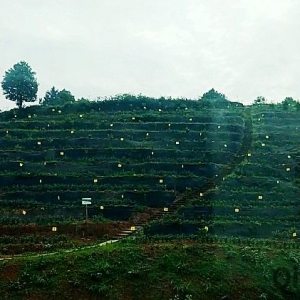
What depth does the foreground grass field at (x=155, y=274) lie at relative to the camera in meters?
17.3

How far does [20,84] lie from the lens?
54656 millimetres

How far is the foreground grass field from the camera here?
680 inches

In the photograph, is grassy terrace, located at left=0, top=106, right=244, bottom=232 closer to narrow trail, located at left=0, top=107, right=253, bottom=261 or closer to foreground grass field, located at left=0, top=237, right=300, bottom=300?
narrow trail, located at left=0, top=107, right=253, bottom=261

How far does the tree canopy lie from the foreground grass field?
122 feet

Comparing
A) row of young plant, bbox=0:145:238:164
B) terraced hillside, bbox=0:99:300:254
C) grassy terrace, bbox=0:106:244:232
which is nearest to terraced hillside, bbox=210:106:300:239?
terraced hillside, bbox=0:99:300:254

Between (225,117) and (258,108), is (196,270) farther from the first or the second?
(258,108)

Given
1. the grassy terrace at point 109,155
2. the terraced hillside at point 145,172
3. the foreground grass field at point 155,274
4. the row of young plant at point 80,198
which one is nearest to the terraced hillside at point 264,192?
the terraced hillside at point 145,172

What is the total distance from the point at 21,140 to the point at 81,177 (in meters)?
8.88

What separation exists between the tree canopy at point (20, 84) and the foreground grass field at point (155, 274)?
37293 mm

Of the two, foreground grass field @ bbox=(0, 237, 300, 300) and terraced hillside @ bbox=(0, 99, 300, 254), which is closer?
foreground grass field @ bbox=(0, 237, 300, 300)

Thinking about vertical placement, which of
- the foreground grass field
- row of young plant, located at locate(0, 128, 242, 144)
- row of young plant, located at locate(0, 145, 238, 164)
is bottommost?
the foreground grass field

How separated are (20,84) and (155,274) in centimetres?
4024

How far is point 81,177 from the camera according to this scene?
110 ft

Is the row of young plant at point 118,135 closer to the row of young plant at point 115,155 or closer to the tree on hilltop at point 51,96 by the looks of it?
the row of young plant at point 115,155
